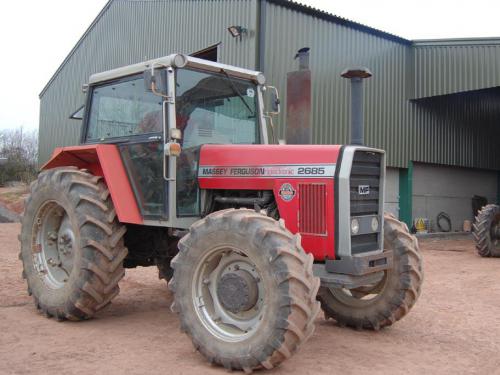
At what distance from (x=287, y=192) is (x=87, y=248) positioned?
6.61 ft

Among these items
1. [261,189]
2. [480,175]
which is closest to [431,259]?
[261,189]

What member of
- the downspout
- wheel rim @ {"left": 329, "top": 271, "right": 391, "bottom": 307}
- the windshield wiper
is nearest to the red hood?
the windshield wiper

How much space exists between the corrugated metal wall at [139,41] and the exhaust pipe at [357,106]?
789 cm

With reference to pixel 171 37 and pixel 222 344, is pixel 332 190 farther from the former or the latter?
pixel 171 37

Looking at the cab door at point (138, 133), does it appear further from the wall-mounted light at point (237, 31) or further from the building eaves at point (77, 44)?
the building eaves at point (77, 44)

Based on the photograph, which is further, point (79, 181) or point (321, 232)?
point (79, 181)

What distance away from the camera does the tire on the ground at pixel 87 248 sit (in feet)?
17.3

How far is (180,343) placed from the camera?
4.92 metres

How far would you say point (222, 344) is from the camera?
4191 millimetres

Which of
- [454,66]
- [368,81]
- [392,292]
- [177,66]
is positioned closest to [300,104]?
[177,66]

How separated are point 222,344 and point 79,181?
2.38 m

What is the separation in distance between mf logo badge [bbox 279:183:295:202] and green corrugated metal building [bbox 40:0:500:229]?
884 centimetres

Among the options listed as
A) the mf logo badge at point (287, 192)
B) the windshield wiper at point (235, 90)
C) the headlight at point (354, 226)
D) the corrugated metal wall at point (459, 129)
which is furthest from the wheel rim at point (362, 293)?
the corrugated metal wall at point (459, 129)

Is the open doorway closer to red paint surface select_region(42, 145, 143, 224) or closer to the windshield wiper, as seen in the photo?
the windshield wiper
